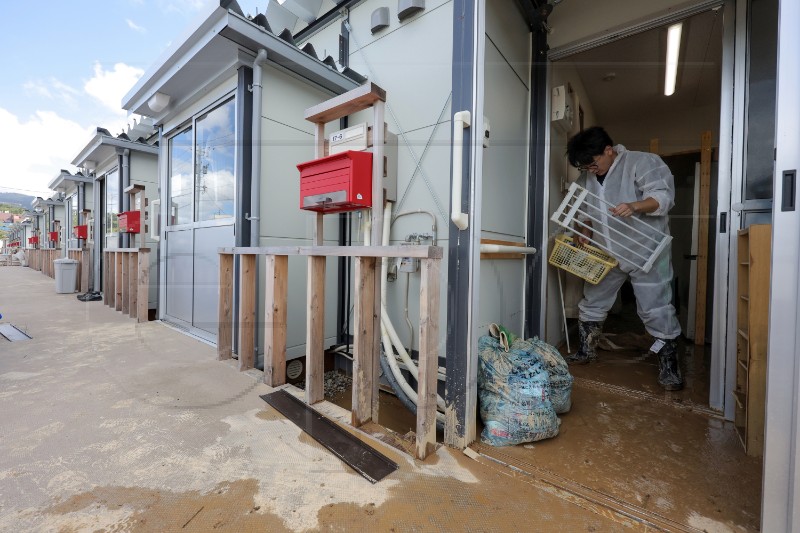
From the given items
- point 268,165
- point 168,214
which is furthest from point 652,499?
point 168,214

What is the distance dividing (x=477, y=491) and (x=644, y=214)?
230 centimetres

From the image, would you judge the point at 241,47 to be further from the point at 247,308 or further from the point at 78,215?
the point at 78,215

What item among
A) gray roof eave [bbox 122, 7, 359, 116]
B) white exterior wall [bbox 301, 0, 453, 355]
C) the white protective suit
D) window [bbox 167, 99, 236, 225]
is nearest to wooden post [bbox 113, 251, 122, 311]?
window [bbox 167, 99, 236, 225]

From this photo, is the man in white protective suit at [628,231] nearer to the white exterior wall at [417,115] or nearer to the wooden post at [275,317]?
the white exterior wall at [417,115]

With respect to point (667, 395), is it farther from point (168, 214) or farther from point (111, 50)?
point (111, 50)

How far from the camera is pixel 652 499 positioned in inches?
48.6

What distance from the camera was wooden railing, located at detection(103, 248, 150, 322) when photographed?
147 inches

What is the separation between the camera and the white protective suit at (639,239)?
7.73ft

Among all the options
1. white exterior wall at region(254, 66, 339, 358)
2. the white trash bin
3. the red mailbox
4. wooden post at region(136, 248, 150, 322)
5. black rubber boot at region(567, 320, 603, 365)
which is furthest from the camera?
the white trash bin

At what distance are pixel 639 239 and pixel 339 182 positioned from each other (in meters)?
2.25

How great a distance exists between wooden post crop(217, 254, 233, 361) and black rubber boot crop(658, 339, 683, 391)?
3.15 metres

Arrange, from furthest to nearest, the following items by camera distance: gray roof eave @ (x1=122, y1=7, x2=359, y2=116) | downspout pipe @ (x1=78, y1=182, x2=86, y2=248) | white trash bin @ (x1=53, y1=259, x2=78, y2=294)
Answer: downspout pipe @ (x1=78, y1=182, x2=86, y2=248), white trash bin @ (x1=53, y1=259, x2=78, y2=294), gray roof eave @ (x1=122, y1=7, x2=359, y2=116)

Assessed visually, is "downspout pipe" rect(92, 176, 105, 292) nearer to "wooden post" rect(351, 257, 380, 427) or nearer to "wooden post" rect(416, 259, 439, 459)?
"wooden post" rect(351, 257, 380, 427)

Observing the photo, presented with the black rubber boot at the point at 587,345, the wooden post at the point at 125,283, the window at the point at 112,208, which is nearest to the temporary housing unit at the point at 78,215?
the window at the point at 112,208
